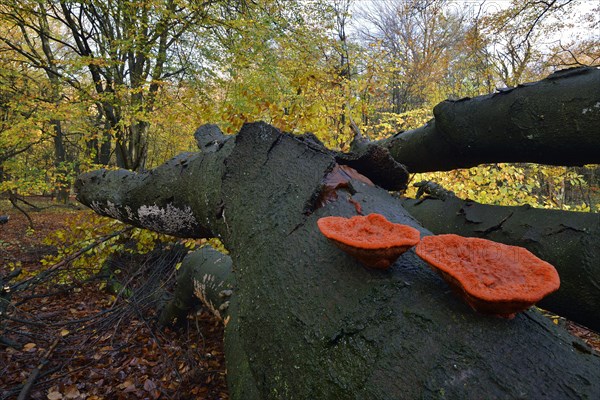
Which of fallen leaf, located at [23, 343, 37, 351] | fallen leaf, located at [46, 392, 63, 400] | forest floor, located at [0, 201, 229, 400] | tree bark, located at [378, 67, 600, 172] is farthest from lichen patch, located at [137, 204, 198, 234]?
fallen leaf, located at [23, 343, 37, 351]

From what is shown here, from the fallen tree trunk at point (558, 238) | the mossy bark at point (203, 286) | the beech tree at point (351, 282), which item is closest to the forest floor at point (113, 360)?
the mossy bark at point (203, 286)

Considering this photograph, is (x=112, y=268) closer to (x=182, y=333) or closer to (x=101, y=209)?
(x=182, y=333)

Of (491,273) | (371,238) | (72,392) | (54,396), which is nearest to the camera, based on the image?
(491,273)

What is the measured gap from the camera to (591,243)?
55.7 inches

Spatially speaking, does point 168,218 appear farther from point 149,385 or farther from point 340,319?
point 149,385

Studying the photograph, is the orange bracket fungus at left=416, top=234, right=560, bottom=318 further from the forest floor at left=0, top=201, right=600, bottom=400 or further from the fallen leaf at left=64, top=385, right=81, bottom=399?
the fallen leaf at left=64, top=385, right=81, bottom=399

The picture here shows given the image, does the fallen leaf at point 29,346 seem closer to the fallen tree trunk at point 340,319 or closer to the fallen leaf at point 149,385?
the fallen leaf at point 149,385

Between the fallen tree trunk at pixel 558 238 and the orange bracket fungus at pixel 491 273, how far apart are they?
91cm

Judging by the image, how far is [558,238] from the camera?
1.51 metres

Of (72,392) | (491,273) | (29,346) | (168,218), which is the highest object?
(491,273)

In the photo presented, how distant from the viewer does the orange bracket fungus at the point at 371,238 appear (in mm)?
797

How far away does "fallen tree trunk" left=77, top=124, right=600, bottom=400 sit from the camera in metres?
0.65

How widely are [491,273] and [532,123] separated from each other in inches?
40.7

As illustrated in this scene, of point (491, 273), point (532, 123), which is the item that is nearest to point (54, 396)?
point (491, 273)
